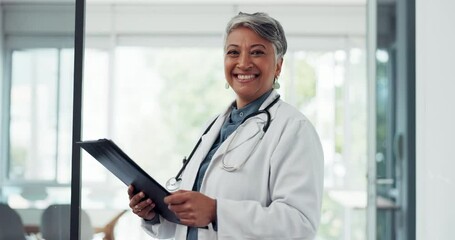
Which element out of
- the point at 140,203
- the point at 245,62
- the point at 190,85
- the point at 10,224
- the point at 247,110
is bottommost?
the point at 10,224

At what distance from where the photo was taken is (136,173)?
138 cm

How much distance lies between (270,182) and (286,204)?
71 mm

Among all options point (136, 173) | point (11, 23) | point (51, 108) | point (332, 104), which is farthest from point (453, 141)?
point (332, 104)

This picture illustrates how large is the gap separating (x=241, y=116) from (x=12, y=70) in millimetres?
965

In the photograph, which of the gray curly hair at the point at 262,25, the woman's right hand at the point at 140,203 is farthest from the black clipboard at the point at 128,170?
the gray curly hair at the point at 262,25

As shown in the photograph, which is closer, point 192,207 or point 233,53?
point 192,207

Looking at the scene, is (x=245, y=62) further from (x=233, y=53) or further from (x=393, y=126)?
(x=393, y=126)

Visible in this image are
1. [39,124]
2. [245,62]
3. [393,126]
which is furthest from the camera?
[393,126]

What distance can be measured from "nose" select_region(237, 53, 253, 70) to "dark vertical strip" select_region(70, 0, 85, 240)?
79 centimetres

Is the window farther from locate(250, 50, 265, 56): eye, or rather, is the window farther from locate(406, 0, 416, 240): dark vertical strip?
locate(406, 0, 416, 240): dark vertical strip

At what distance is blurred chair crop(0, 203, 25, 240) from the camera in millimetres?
2096

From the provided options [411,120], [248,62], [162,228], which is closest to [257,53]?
[248,62]

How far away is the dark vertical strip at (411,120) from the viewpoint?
2402mm

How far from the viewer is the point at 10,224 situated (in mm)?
2107
